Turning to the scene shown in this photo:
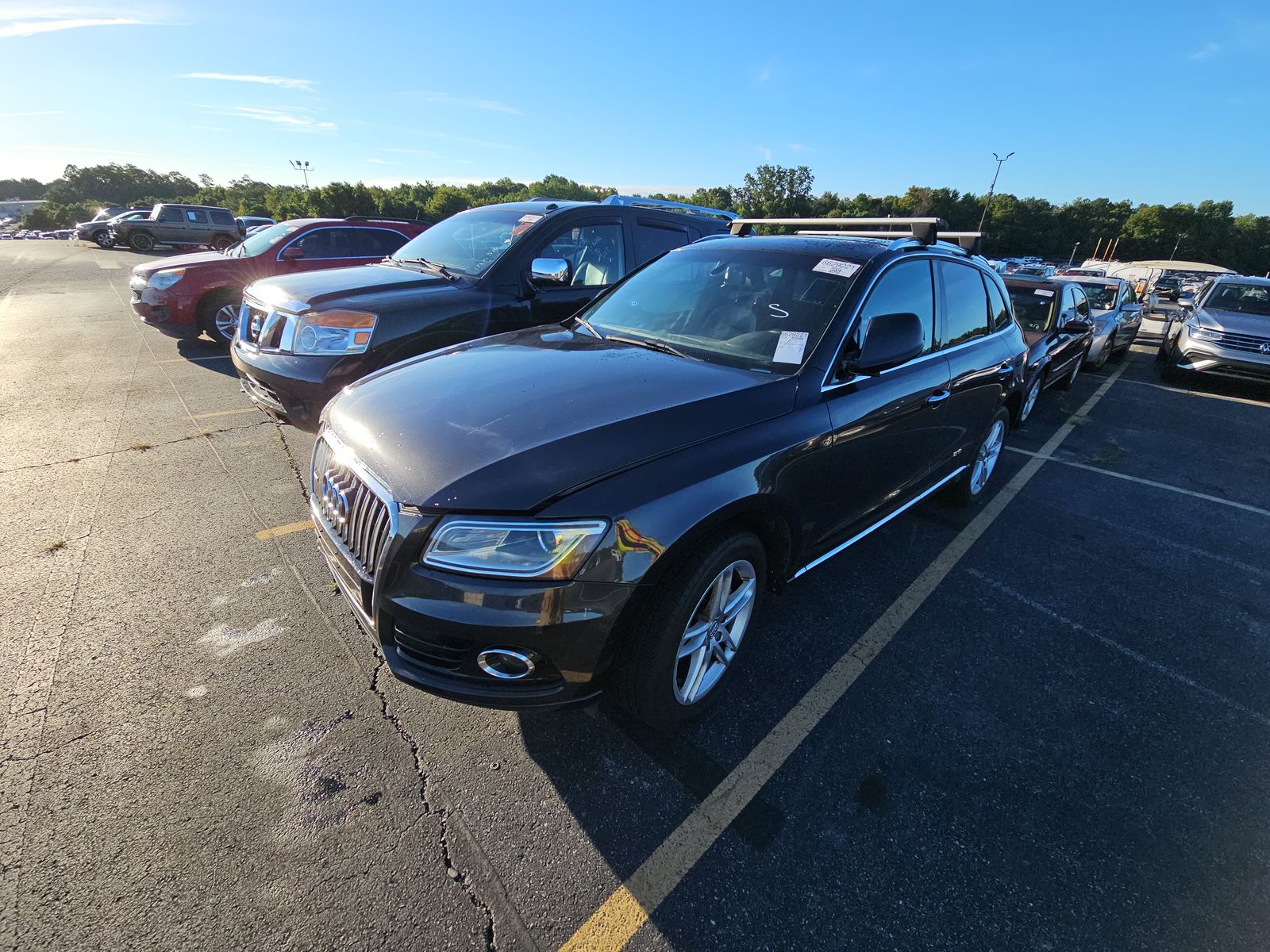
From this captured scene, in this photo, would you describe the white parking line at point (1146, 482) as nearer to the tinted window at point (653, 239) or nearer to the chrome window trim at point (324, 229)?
the tinted window at point (653, 239)

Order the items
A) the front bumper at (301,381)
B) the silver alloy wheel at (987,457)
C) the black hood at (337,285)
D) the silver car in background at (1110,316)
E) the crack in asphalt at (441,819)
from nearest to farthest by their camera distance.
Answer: the crack in asphalt at (441,819) → the front bumper at (301,381) → the black hood at (337,285) → the silver alloy wheel at (987,457) → the silver car in background at (1110,316)

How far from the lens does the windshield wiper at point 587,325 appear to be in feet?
9.97

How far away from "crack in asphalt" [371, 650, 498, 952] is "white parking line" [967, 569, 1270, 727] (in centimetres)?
316

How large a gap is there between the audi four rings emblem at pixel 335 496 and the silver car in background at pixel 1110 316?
11299 mm

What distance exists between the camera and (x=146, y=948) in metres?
1.55

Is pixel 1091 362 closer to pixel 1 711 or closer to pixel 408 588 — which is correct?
pixel 408 588

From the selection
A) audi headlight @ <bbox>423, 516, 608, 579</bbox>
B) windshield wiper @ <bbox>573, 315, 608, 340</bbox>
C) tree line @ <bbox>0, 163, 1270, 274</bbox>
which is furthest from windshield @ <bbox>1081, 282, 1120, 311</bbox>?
tree line @ <bbox>0, 163, 1270, 274</bbox>

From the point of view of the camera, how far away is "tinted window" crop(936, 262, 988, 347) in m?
3.58

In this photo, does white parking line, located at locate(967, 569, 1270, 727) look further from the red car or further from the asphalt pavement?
the red car

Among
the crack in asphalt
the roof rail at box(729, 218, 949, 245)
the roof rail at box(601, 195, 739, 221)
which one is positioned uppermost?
the roof rail at box(601, 195, 739, 221)

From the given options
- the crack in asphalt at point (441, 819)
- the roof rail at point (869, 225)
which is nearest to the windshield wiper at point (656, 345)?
the roof rail at point (869, 225)

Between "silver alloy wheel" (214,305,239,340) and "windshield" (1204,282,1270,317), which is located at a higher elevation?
"windshield" (1204,282,1270,317)

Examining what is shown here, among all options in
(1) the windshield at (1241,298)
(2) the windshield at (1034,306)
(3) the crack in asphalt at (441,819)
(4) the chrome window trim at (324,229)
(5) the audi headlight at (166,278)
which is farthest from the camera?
(1) the windshield at (1241,298)

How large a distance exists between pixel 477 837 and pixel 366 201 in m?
62.7
